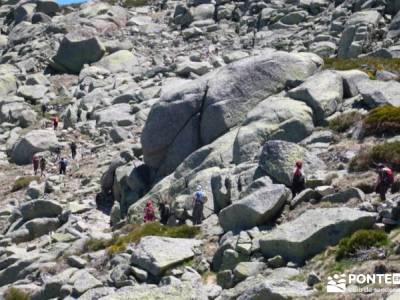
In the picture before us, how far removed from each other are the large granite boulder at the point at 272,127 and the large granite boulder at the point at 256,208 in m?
5.64

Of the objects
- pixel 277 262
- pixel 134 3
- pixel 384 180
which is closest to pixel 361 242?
pixel 277 262

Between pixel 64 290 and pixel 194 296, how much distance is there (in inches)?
236

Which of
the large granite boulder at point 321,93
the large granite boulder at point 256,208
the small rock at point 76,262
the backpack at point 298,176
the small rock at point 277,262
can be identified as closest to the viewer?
the small rock at point 277,262

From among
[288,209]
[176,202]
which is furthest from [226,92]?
[288,209]

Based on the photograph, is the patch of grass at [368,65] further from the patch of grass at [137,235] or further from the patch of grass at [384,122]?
the patch of grass at [137,235]

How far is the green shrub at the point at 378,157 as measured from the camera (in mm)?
25184

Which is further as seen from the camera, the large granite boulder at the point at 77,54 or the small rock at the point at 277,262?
the large granite boulder at the point at 77,54

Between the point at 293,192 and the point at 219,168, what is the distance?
5970mm

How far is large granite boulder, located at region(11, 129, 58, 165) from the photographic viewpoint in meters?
50.1

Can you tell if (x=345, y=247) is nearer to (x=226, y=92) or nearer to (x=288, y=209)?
(x=288, y=209)

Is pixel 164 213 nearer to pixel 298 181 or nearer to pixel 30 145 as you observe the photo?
pixel 298 181

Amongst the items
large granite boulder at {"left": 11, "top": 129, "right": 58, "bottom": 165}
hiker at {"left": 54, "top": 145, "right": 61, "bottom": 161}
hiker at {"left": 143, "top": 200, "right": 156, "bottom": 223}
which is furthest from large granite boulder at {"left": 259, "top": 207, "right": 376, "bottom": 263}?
large granite boulder at {"left": 11, "top": 129, "right": 58, "bottom": 165}

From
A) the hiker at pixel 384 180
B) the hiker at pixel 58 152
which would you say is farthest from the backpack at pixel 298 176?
the hiker at pixel 58 152

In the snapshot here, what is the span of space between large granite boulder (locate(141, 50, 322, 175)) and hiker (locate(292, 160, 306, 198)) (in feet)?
29.0
